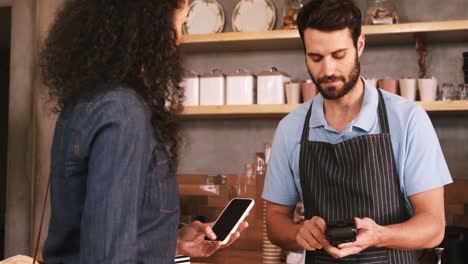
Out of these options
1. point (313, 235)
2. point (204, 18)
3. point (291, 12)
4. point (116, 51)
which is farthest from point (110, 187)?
point (204, 18)

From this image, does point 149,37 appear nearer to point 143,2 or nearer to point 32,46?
point 143,2

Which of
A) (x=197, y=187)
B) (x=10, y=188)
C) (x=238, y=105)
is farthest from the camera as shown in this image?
(x=10, y=188)

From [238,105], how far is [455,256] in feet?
3.93

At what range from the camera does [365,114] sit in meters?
1.84

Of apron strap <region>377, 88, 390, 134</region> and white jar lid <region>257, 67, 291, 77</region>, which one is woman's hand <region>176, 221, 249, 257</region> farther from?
white jar lid <region>257, 67, 291, 77</region>

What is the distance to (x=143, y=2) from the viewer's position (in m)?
1.06

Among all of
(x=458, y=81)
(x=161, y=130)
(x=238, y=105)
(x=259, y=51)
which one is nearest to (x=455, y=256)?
(x=458, y=81)

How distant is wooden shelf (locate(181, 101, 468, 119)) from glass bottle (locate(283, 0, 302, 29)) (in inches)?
16.7

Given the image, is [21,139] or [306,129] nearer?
[306,129]

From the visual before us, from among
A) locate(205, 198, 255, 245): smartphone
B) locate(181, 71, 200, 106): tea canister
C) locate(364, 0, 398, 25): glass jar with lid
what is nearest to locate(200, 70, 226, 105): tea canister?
locate(181, 71, 200, 106): tea canister

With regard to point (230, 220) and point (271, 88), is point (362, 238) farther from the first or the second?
point (271, 88)

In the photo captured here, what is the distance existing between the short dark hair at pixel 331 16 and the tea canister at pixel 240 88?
1023 millimetres

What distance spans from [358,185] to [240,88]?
1.26 m

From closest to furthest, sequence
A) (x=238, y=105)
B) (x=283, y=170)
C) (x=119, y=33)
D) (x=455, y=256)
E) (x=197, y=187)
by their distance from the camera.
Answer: (x=119, y=33), (x=283, y=170), (x=455, y=256), (x=238, y=105), (x=197, y=187)
